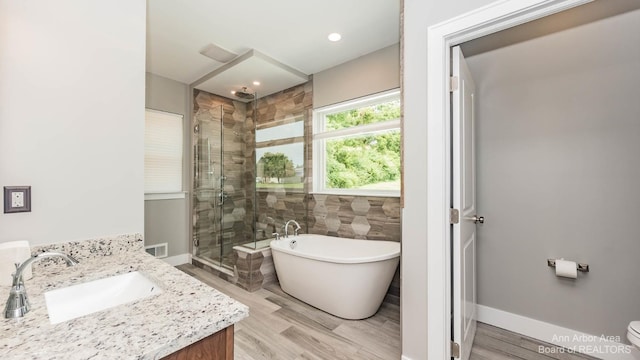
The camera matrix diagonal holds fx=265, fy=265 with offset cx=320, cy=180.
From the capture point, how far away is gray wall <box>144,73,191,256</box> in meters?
3.47

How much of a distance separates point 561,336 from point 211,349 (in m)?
2.55

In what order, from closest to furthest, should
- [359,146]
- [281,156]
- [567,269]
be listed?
1. [567,269]
2. [359,146]
3. [281,156]

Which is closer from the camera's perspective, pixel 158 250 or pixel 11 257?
pixel 11 257

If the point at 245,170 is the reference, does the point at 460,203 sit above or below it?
below

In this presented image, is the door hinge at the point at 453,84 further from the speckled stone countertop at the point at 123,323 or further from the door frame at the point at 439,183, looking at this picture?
the speckled stone countertop at the point at 123,323

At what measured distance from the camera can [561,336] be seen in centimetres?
200

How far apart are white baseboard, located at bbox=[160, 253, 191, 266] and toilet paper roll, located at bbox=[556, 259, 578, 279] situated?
4145mm

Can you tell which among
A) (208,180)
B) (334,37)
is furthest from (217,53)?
(208,180)

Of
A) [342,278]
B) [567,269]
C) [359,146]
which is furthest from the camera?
[359,146]

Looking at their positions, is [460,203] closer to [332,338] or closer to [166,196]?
[332,338]

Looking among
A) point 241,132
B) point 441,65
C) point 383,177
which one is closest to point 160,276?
point 441,65

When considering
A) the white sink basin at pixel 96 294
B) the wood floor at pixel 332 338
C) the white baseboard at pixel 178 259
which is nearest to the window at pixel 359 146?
the wood floor at pixel 332 338

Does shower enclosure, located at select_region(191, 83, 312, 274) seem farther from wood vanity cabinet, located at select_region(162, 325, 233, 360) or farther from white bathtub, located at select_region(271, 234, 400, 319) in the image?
wood vanity cabinet, located at select_region(162, 325, 233, 360)

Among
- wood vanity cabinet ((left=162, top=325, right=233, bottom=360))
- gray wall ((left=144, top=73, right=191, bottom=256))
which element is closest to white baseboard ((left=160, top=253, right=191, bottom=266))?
gray wall ((left=144, top=73, right=191, bottom=256))
